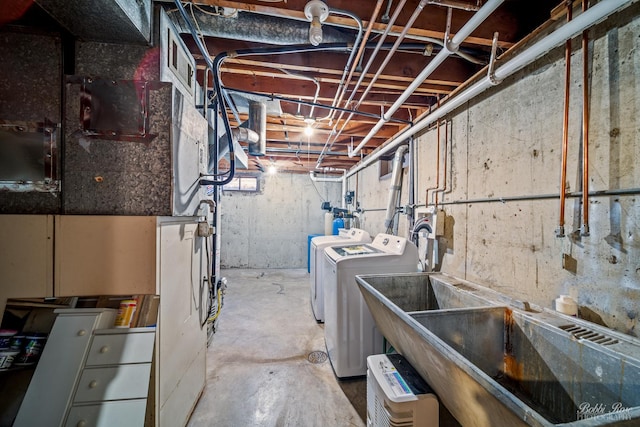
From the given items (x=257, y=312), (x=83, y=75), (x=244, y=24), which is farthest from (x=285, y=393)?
(x=244, y=24)

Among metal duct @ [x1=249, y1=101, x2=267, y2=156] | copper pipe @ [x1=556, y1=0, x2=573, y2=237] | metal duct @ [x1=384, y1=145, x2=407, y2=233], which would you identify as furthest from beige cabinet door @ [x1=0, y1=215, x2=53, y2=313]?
metal duct @ [x1=384, y1=145, x2=407, y2=233]

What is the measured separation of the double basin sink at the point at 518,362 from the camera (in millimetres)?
742

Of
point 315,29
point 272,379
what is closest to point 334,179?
point 272,379

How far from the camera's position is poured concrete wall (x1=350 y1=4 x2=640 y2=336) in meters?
1.00

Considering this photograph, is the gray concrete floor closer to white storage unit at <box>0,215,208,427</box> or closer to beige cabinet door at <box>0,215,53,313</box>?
white storage unit at <box>0,215,208,427</box>

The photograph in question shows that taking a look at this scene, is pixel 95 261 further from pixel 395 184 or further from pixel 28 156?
pixel 395 184

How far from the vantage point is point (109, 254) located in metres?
1.18

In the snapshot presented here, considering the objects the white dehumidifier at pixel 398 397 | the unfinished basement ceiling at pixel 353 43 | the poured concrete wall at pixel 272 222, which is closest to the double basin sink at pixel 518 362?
the white dehumidifier at pixel 398 397

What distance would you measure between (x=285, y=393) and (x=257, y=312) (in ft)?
5.50

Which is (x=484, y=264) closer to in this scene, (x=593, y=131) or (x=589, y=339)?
(x=589, y=339)

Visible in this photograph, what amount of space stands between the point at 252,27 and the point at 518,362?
7.54 ft

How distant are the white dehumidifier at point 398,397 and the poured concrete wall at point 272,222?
491 cm

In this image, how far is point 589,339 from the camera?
954mm

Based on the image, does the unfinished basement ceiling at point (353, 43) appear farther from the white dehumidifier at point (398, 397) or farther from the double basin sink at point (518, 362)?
the white dehumidifier at point (398, 397)
